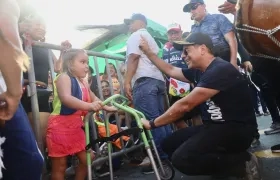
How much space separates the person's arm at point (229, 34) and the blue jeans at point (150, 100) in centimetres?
93

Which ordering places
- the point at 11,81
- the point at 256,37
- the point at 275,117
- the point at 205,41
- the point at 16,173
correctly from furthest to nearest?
the point at 275,117, the point at 205,41, the point at 256,37, the point at 16,173, the point at 11,81

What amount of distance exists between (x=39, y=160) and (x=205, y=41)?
1.95 m

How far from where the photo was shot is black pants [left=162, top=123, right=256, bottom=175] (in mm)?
2709

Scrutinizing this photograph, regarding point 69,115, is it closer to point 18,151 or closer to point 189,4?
point 18,151

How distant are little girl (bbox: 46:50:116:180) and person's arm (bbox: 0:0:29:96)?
130 cm

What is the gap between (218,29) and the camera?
4.15 m

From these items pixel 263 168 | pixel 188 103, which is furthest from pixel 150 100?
pixel 263 168

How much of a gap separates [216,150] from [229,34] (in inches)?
70.3

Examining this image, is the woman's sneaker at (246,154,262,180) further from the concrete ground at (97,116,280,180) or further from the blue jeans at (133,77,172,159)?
the blue jeans at (133,77,172,159)

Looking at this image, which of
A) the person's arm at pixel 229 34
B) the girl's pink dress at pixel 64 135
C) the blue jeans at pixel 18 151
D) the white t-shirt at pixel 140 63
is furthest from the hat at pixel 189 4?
the blue jeans at pixel 18 151

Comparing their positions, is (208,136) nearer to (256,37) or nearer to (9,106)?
(256,37)

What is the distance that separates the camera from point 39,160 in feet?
5.47

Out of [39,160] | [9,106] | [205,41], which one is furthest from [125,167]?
[9,106]

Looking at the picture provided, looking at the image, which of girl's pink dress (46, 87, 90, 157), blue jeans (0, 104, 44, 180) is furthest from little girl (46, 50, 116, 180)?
blue jeans (0, 104, 44, 180)
